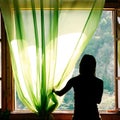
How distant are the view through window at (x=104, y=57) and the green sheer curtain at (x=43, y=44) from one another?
28 centimetres

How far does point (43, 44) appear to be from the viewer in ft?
9.86

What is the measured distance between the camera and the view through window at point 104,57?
10.8ft

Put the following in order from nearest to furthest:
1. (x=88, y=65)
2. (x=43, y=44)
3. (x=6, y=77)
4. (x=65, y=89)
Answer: (x=88, y=65) → (x=65, y=89) → (x=43, y=44) → (x=6, y=77)

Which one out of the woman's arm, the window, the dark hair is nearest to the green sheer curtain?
the woman's arm

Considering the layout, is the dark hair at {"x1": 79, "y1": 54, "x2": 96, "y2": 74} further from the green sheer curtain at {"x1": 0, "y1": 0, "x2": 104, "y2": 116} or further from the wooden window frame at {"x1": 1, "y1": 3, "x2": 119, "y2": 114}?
the wooden window frame at {"x1": 1, "y1": 3, "x2": 119, "y2": 114}

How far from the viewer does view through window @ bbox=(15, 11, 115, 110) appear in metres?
3.29

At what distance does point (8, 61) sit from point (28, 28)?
Answer: 0.44m

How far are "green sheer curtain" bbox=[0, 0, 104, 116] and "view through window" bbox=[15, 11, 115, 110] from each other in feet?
0.91

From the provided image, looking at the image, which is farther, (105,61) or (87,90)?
(105,61)

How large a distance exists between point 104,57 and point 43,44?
0.74 m

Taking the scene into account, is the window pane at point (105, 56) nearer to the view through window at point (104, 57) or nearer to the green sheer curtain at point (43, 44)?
the view through window at point (104, 57)

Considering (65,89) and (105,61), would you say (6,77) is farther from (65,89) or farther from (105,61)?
(105,61)

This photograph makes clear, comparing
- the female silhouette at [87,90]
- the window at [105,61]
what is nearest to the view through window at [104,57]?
the window at [105,61]

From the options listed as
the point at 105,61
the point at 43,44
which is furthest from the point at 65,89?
the point at 105,61
